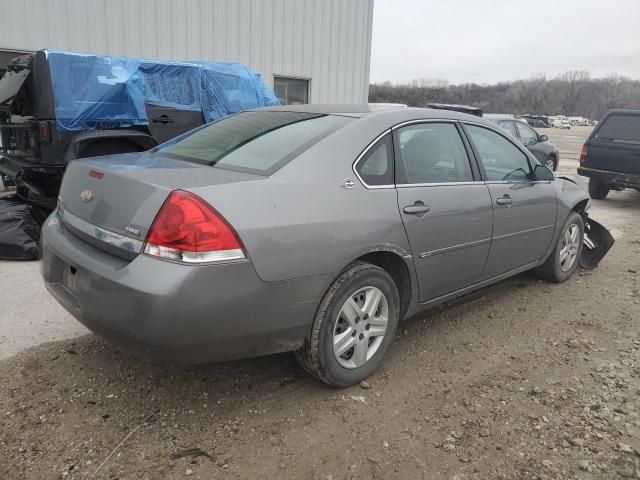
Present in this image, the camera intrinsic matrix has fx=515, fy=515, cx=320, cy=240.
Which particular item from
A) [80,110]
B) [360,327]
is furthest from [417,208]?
[80,110]

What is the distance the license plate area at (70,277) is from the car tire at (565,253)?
3958 millimetres

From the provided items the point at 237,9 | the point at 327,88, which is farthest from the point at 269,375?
the point at 327,88

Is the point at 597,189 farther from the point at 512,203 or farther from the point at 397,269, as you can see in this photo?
the point at 397,269

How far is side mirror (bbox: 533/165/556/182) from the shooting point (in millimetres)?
4266

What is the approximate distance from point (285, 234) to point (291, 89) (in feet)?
36.6

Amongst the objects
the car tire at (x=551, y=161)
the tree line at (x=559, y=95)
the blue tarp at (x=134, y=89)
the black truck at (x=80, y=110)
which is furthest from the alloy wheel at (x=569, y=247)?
the tree line at (x=559, y=95)

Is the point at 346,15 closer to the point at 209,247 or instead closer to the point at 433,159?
the point at 433,159

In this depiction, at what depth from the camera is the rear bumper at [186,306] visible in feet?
7.18

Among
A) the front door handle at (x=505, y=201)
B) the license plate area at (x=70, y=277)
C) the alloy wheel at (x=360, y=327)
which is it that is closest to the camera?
the license plate area at (x=70, y=277)

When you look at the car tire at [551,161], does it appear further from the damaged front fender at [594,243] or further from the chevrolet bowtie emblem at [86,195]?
the chevrolet bowtie emblem at [86,195]

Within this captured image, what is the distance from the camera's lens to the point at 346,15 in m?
13.4

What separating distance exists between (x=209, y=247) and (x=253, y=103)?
21.1 ft

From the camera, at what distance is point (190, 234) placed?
2209 mm

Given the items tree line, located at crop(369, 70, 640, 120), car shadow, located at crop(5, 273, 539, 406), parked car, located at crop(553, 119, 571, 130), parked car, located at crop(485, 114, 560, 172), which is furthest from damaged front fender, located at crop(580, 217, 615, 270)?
tree line, located at crop(369, 70, 640, 120)
